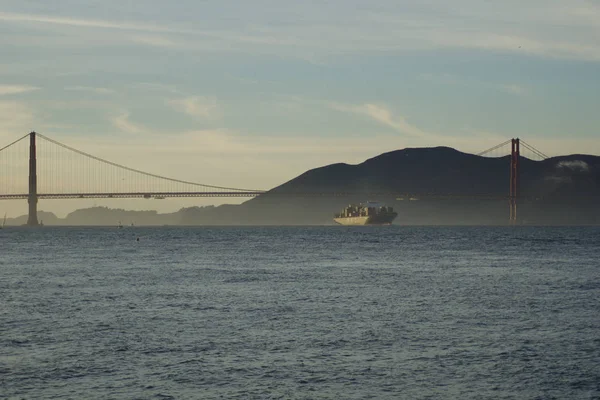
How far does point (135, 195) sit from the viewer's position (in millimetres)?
150625

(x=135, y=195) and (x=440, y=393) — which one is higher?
(x=135, y=195)

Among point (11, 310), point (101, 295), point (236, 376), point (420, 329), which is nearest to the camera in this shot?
point (236, 376)

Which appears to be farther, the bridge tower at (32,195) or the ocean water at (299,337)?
the bridge tower at (32,195)

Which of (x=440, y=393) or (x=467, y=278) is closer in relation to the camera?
(x=440, y=393)

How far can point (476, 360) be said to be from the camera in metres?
24.1

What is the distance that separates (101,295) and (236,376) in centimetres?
2112

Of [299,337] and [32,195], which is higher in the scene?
[32,195]

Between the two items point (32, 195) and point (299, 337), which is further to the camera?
point (32, 195)

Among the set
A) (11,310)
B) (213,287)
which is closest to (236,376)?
(11,310)

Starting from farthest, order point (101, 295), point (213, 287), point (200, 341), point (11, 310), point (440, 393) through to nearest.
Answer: point (213, 287)
point (101, 295)
point (11, 310)
point (200, 341)
point (440, 393)

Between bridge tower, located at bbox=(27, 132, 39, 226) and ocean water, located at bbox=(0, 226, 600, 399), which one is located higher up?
bridge tower, located at bbox=(27, 132, 39, 226)

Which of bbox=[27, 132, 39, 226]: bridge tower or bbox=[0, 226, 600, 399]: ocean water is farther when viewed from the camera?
bbox=[27, 132, 39, 226]: bridge tower

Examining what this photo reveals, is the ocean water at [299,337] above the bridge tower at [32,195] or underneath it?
underneath

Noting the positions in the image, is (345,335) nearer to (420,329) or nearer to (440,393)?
(420,329)
